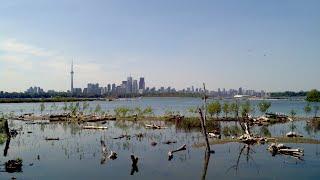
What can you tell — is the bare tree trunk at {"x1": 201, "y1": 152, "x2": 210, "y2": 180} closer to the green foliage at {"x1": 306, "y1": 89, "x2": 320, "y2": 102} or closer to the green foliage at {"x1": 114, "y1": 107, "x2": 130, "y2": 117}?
the green foliage at {"x1": 114, "y1": 107, "x2": 130, "y2": 117}

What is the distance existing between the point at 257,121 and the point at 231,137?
22.1 m

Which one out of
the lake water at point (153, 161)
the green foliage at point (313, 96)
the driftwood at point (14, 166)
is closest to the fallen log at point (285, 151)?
the lake water at point (153, 161)

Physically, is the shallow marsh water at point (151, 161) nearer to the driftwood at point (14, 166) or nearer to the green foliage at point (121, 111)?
the driftwood at point (14, 166)

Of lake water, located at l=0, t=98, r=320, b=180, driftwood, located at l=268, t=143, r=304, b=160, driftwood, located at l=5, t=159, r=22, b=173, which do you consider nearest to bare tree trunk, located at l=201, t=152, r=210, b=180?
lake water, located at l=0, t=98, r=320, b=180

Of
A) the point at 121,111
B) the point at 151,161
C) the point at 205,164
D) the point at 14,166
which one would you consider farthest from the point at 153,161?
the point at 121,111

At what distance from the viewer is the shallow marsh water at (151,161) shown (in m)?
26.9

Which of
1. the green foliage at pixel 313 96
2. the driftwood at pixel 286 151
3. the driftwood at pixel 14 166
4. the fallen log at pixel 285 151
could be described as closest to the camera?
the driftwood at pixel 14 166

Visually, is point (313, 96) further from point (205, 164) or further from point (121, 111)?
point (205, 164)

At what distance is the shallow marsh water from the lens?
26.9 meters

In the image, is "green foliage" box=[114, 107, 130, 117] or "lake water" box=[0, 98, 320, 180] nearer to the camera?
"lake water" box=[0, 98, 320, 180]

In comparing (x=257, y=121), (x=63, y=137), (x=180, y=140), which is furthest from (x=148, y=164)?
(x=257, y=121)

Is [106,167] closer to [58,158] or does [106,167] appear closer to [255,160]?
[58,158]

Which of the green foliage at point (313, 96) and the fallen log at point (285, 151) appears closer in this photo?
the fallen log at point (285, 151)

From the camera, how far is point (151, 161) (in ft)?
103
